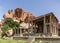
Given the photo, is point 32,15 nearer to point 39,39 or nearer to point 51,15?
point 51,15

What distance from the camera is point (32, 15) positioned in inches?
3179

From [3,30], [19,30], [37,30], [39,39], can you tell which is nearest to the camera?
[39,39]

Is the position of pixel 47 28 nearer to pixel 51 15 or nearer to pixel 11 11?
pixel 51 15

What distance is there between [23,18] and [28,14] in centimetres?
310

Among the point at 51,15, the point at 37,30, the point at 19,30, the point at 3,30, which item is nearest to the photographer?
the point at 51,15

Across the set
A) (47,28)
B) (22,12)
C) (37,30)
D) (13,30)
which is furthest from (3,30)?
(22,12)

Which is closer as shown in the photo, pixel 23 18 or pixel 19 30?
pixel 19 30

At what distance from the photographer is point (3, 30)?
5075 cm

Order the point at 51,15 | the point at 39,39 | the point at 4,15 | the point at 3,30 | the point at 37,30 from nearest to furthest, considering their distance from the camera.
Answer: the point at 39,39, the point at 51,15, the point at 37,30, the point at 3,30, the point at 4,15

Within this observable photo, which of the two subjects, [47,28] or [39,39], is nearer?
[39,39]

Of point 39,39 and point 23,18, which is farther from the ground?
point 23,18

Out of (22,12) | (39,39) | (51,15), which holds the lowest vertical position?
(39,39)

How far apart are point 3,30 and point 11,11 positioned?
101ft

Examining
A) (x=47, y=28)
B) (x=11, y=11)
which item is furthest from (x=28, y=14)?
(x=47, y=28)
